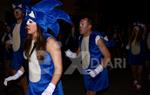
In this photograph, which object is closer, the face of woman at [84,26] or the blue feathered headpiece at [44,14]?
the blue feathered headpiece at [44,14]

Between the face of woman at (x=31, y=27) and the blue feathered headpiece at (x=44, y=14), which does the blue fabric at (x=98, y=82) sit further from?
the face of woman at (x=31, y=27)

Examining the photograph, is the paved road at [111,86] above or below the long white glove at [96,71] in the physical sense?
below

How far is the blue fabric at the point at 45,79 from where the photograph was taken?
195 inches

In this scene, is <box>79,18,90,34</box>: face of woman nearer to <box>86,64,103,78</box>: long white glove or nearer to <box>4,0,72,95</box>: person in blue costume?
<box>86,64,103,78</box>: long white glove

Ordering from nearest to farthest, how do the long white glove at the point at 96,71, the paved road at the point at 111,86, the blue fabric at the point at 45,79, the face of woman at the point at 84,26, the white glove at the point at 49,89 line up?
1. the white glove at the point at 49,89
2. the blue fabric at the point at 45,79
3. the long white glove at the point at 96,71
4. the face of woman at the point at 84,26
5. the paved road at the point at 111,86

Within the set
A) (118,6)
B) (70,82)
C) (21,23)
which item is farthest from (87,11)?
(21,23)

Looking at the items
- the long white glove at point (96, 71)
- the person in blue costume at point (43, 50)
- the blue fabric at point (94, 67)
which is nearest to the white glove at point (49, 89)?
the person in blue costume at point (43, 50)

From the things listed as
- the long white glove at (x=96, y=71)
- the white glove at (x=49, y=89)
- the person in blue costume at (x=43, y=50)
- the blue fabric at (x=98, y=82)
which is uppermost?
the person in blue costume at (x=43, y=50)

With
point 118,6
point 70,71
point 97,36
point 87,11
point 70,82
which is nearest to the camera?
point 97,36

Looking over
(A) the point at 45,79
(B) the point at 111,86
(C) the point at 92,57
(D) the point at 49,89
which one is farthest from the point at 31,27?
(B) the point at 111,86

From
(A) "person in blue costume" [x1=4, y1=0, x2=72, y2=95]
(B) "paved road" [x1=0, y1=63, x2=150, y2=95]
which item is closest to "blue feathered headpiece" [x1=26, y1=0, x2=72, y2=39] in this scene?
(A) "person in blue costume" [x1=4, y1=0, x2=72, y2=95]

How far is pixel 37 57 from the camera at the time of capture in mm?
4992

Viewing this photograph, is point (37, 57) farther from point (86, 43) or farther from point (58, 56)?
point (86, 43)

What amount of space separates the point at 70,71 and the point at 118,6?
10.6m
